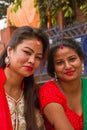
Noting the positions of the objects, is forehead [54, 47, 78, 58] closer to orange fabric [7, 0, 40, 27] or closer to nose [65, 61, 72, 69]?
nose [65, 61, 72, 69]

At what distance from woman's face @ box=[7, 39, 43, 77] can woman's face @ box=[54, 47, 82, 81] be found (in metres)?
0.27

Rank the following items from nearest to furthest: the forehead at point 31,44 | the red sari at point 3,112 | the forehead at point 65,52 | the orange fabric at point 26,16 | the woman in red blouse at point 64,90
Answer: the red sari at point 3,112 < the forehead at point 31,44 < the woman in red blouse at point 64,90 < the forehead at point 65,52 < the orange fabric at point 26,16

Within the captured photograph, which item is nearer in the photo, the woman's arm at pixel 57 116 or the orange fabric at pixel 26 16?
the woman's arm at pixel 57 116

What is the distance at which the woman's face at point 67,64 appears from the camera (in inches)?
104

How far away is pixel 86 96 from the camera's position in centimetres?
276

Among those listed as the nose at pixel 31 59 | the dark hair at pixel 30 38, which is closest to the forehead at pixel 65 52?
the dark hair at pixel 30 38

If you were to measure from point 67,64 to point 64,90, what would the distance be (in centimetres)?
28

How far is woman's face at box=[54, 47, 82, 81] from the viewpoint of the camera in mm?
2648

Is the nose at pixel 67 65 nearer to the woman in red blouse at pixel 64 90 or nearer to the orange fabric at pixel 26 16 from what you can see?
the woman in red blouse at pixel 64 90

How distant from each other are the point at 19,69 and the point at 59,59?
1.41 feet

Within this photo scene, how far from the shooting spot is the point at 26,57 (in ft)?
7.77

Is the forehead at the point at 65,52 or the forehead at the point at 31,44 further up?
the forehead at the point at 31,44

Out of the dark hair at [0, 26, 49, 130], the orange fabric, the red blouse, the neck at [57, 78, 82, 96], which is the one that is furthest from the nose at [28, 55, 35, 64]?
the orange fabric

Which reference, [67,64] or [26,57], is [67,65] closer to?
[67,64]
